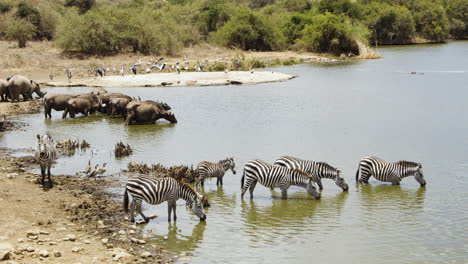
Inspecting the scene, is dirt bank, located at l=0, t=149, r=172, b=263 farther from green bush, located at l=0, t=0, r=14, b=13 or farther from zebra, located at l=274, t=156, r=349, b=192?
green bush, located at l=0, t=0, r=14, b=13

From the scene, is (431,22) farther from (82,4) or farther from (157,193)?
(157,193)

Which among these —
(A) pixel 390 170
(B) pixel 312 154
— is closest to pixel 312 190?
(A) pixel 390 170

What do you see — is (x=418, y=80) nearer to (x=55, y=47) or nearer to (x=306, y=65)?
(x=306, y=65)

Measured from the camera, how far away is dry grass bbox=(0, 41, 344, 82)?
4097cm

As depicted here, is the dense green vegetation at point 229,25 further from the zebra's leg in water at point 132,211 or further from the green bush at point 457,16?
the zebra's leg in water at point 132,211

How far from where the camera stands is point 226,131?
2206 centimetres

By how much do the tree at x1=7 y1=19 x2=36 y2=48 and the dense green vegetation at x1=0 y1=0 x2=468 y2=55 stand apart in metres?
0.04

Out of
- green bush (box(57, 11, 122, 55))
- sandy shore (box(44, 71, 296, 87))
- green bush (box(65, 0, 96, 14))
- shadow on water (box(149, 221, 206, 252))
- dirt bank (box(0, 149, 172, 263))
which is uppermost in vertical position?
green bush (box(65, 0, 96, 14))

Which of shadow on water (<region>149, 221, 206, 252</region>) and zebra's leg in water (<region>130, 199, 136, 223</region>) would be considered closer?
shadow on water (<region>149, 221, 206, 252</region>)

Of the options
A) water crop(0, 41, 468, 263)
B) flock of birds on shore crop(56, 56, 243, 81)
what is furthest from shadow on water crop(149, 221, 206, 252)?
flock of birds on shore crop(56, 56, 243, 81)

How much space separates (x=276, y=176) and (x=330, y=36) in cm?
4860

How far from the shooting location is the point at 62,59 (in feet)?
151

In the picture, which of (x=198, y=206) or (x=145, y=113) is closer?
(x=198, y=206)

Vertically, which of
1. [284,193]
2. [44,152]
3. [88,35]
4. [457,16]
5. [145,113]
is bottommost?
[284,193]
